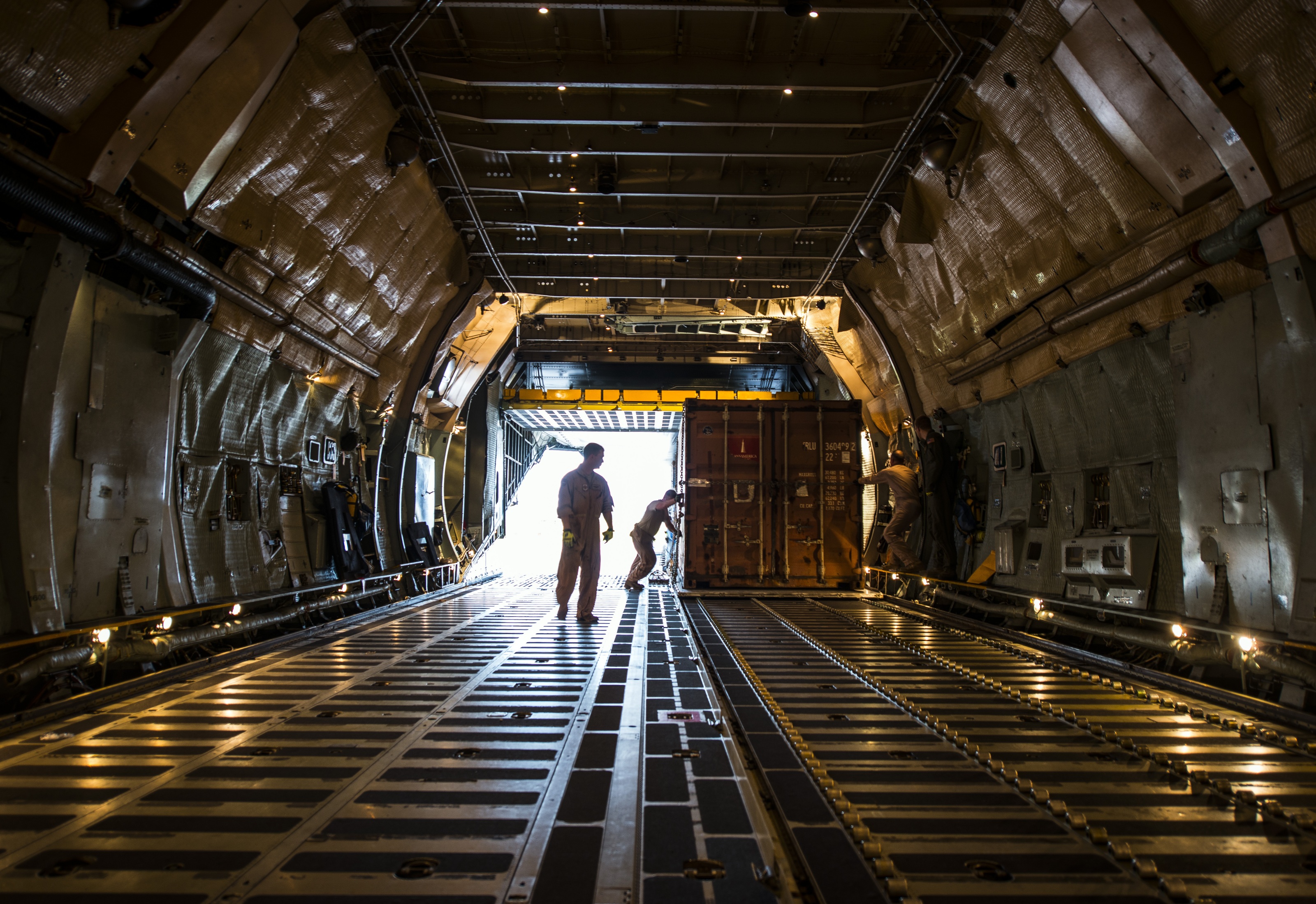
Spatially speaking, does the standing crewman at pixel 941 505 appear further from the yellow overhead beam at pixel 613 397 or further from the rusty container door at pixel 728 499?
the yellow overhead beam at pixel 613 397

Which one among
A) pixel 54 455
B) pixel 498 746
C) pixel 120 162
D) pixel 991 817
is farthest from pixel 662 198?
pixel 991 817

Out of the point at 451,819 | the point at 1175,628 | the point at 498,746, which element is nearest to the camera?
the point at 451,819

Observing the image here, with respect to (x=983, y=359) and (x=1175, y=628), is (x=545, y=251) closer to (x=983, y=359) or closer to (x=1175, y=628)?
(x=983, y=359)

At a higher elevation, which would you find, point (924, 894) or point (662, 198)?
point (662, 198)

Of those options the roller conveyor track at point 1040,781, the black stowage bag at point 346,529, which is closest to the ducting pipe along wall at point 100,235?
the black stowage bag at point 346,529

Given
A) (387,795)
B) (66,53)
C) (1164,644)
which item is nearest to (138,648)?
(387,795)

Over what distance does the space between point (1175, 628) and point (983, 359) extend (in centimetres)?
451

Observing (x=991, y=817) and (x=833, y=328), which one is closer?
(x=991, y=817)

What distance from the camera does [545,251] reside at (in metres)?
11.4

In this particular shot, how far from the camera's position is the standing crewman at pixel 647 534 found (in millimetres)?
13125

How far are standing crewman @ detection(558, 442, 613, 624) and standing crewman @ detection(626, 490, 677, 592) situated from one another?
12.1 ft

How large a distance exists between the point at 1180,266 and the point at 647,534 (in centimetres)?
936

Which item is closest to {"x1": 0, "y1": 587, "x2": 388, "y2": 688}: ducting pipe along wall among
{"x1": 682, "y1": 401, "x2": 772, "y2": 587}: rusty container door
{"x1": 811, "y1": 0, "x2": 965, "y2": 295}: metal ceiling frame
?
{"x1": 682, "y1": 401, "x2": 772, "y2": 587}: rusty container door

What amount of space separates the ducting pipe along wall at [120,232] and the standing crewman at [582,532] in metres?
3.89
